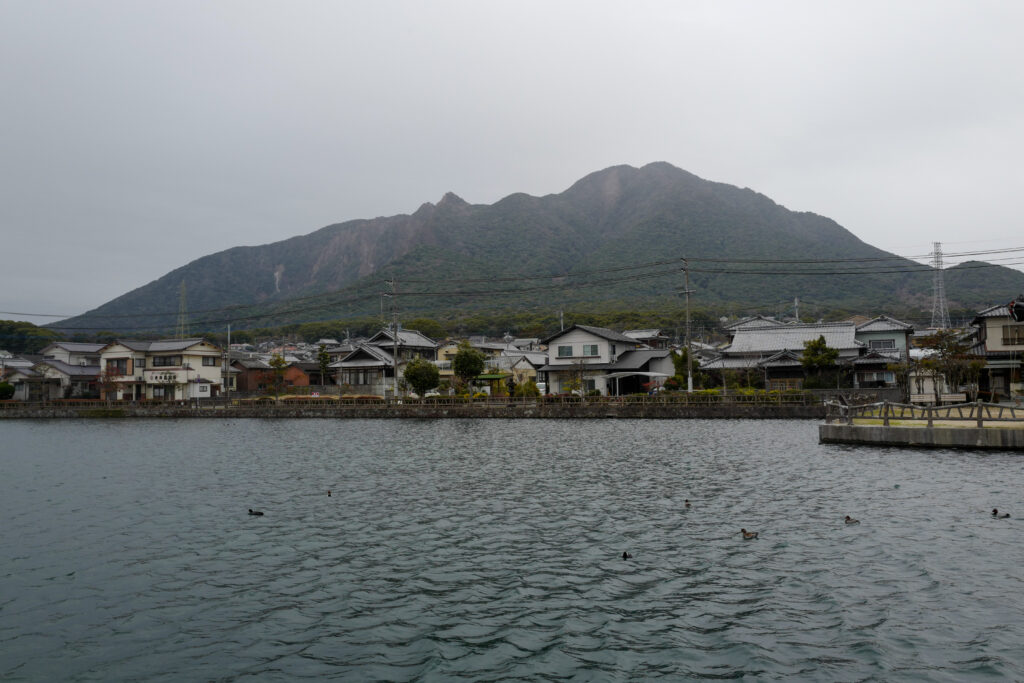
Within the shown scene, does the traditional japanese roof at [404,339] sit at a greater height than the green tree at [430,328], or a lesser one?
lesser

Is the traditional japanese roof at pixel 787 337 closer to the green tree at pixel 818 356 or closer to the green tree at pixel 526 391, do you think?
the green tree at pixel 818 356

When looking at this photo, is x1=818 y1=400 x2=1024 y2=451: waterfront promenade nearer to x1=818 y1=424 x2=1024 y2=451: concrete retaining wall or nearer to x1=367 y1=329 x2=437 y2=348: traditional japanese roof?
x1=818 y1=424 x2=1024 y2=451: concrete retaining wall

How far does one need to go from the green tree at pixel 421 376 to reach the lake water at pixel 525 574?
114ft

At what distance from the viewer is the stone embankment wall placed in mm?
44312

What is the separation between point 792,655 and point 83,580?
12120mm

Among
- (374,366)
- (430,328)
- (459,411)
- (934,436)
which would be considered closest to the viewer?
(934,436)

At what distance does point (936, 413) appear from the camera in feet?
100.0

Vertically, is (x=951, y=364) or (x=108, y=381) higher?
(x=108, y=381)

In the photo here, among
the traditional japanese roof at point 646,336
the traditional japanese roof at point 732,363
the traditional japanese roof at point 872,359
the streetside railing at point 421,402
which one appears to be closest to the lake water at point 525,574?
the streetside railing at point 421,402

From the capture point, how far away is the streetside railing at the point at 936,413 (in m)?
25.9

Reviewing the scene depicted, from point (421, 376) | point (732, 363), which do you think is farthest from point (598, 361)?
point (421, 376)

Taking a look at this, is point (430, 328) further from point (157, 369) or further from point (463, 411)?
point (463, 411)

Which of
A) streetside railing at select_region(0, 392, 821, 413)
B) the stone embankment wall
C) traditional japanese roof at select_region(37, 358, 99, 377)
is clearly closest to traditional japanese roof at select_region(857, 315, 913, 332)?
streetside railing at select_region(0, 392, 821, 413)

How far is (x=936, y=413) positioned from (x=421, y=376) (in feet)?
133
